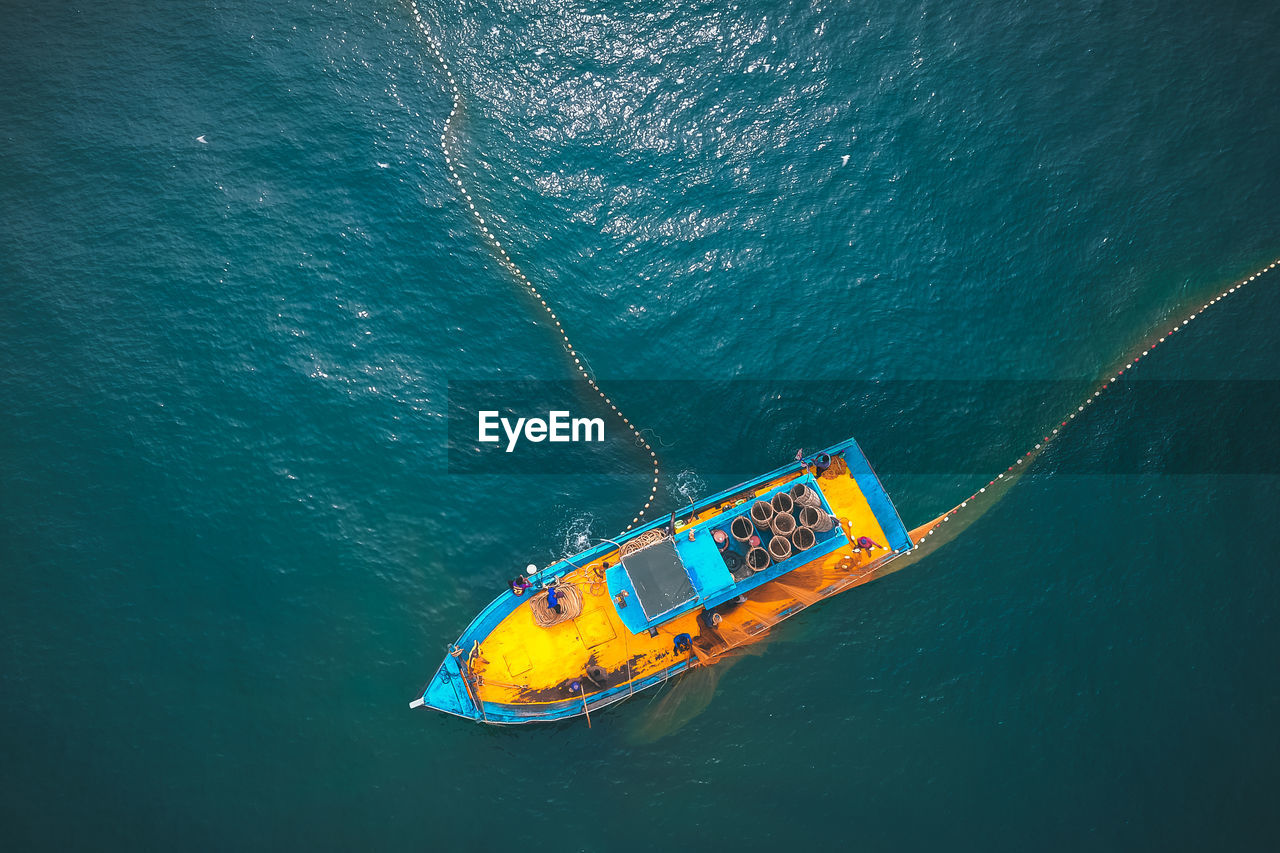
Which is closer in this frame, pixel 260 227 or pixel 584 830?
pixel 584 830

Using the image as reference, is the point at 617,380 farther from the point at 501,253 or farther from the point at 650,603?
the point at 650,603

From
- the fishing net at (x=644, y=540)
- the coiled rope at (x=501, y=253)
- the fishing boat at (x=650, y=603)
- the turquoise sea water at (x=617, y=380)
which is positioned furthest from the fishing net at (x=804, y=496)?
the coiled rope at (x=501, y=253)

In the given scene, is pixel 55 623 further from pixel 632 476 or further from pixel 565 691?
pixel 632 476

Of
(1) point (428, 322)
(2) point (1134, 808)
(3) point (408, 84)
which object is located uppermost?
(3) point (408, 84)

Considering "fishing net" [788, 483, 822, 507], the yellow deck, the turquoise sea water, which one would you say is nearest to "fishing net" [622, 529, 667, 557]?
the yellow deck

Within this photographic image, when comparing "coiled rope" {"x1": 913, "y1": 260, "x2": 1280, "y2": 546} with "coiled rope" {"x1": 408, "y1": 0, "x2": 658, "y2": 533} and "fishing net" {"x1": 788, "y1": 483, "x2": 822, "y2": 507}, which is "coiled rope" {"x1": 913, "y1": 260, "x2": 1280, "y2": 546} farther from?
"coiled rope" {"x1": 408, "y1": 0, "x2": 658, "y2": 533}

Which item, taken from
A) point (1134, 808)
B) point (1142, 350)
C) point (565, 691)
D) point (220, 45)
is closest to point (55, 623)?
point (565, 691)
